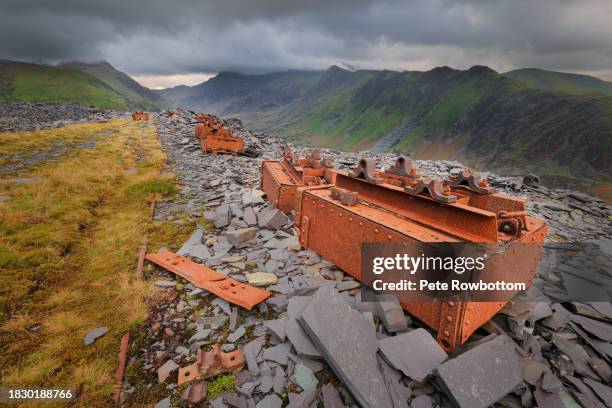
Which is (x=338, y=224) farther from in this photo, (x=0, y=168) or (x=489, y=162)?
(x=489, y=162)

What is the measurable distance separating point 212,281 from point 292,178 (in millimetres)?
3371

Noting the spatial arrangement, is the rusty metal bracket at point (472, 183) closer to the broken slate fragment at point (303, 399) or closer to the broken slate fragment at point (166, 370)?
the broken slate fragment at point (303, 399)

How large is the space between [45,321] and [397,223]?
4.79 meters

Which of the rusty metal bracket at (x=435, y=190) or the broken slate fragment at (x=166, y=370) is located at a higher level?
the rusty metal bracket at (x=435, y=190)

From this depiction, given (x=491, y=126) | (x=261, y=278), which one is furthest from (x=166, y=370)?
(x=491, y=126)

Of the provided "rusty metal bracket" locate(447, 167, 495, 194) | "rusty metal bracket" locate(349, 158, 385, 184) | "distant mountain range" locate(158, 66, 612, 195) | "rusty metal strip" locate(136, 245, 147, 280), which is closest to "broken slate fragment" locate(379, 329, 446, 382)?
"rusty metal bracket" locate(349, 158, 385, 184)

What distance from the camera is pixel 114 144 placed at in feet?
57.2

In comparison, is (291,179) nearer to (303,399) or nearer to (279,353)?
(279,353)

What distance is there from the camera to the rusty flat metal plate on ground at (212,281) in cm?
388

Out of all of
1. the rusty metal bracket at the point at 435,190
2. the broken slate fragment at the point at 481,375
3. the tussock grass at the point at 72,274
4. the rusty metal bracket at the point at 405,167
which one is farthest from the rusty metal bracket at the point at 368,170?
the tussock grass at the point at 72,274

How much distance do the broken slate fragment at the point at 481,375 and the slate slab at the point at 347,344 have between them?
573 millimetres

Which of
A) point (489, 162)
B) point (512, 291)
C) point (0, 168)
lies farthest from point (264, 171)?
point (489, 162)

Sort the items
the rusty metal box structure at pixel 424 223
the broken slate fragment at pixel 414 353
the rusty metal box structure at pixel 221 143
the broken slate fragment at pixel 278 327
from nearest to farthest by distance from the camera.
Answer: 1. the broken slate fragment at pixel 414 353
2. the rusty metal box structure at pixel 424 223
3. the broken slate fragment at pixel 278 327
4. the rusty metal box structure at pixel 221 143

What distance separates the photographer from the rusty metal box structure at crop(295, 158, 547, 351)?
304 cm
